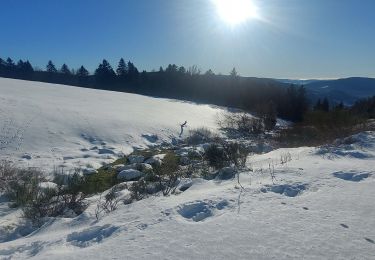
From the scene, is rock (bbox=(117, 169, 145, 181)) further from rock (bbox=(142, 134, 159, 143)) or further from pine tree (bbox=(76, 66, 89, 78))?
pine tree (bbox=(76, 66, 89, 78))

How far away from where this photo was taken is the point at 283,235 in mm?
4141

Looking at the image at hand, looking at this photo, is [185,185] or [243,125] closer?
[185,185]

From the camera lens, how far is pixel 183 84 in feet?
228

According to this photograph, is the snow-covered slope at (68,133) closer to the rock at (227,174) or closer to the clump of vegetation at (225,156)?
the clump of vegetation at (225,156)

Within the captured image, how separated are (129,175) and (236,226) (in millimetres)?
8447

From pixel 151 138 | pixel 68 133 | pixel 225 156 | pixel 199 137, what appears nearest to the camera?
pixel 225 156

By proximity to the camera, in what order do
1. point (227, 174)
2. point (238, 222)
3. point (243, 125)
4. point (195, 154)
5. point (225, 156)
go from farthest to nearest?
1. point (243, 125)
2. point (195, 154)
3. point (225, 156)
4. point (227, 174)
5. point (238, 222)

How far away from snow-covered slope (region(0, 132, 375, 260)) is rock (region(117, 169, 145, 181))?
18.9ft

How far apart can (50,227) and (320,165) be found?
5.78 metres

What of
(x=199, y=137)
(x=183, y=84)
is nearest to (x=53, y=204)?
(x=199, y=137)

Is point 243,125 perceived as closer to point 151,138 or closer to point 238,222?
point 151,138

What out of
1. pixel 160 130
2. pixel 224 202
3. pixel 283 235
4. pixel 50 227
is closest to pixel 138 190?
pixel 50 227

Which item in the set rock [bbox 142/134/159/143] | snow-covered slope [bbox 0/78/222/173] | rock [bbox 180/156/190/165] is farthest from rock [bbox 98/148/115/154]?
rock [bbox 142/134/159/143]

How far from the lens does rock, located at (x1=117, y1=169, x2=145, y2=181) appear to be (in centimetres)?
1227
